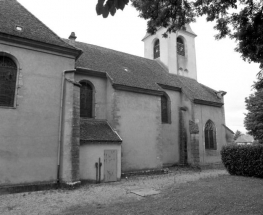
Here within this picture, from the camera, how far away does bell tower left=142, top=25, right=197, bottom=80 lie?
23.7 m

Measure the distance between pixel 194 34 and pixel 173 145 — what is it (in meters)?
14.1

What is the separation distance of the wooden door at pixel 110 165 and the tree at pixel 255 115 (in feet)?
62.5

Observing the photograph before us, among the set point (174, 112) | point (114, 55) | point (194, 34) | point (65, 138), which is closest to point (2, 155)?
point (65, 138)

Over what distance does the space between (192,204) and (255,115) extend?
23.3 metres

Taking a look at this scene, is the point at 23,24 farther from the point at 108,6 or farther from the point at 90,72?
the point at 108,6

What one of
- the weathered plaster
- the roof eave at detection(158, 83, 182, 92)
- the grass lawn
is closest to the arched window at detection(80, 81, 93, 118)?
the weathered plaster

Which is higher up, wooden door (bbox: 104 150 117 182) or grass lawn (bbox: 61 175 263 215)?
wooden door (bbox: 104 150 117 182)

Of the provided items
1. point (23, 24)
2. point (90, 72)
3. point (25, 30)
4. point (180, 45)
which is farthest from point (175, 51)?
point (25, 30)

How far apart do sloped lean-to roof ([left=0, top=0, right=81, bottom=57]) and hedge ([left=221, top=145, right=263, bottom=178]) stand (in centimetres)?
1136

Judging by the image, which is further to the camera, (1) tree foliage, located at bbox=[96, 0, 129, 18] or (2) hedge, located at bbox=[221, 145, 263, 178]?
(2) hedge, located at bbox=[221, 145, 263, 178]

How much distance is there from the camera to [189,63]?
25.3 meters

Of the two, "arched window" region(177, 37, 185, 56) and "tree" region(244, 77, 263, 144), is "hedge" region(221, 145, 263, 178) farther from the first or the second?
"arched window" region(177, 37, 185, 56)

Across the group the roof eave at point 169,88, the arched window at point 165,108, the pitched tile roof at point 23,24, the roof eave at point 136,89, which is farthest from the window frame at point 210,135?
the pitched tile roof at point 23,24

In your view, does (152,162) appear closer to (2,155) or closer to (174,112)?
(174,112)
